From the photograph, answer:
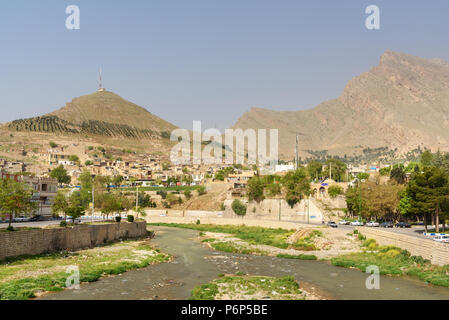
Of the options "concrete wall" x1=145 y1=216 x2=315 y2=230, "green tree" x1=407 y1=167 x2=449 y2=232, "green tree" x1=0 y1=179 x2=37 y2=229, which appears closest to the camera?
"green tree" x1=0 y1=179 x2=37 y2=229

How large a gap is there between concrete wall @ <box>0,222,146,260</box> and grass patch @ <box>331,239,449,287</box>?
26.6 meters

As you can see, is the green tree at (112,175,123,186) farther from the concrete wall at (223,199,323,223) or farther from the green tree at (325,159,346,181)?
the green tree at (325,159,346,181)

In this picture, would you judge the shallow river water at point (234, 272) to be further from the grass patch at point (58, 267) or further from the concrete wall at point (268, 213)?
the concrete wall at point (268, 213)

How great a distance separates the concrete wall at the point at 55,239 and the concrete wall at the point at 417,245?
3260 cm

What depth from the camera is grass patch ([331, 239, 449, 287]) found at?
32531mm

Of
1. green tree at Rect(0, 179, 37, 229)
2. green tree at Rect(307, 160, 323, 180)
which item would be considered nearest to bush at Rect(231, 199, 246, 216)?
green tree at Rect(307, 160, 323, 180)

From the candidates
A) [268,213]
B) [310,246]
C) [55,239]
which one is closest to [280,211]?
[268,213]

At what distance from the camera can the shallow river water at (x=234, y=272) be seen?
92.1 feet

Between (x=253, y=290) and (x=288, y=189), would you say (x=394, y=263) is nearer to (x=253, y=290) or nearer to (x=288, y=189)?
(x=253, y=290)

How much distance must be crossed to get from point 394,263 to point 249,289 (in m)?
16.8

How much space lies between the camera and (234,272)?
1478 inches
